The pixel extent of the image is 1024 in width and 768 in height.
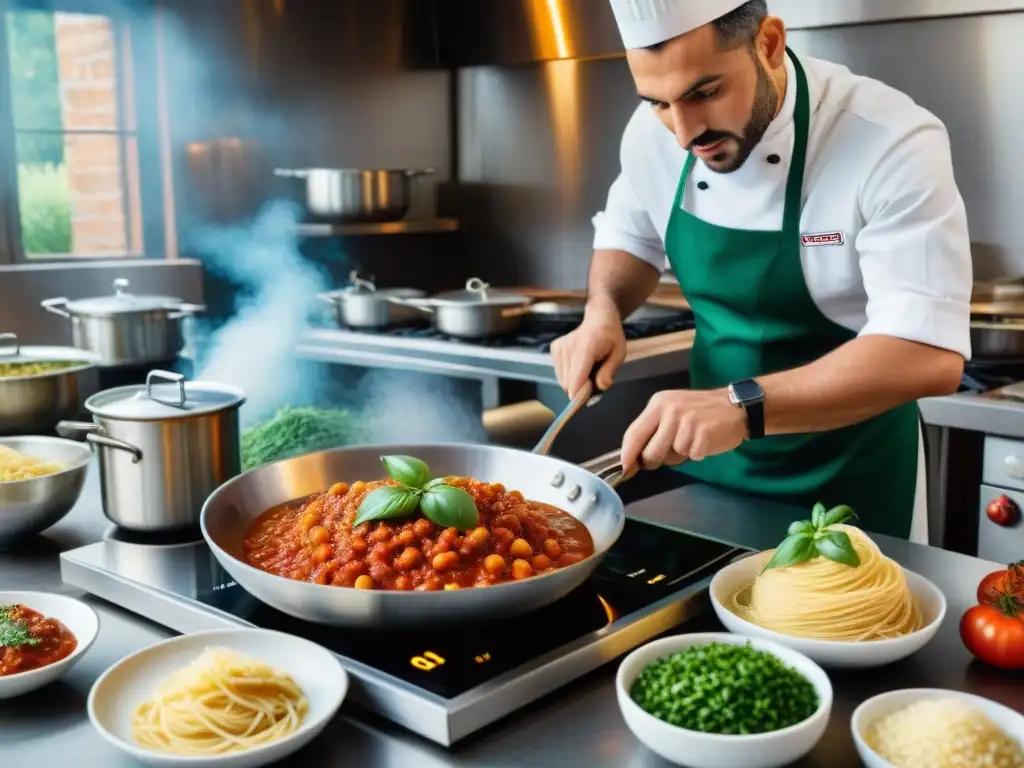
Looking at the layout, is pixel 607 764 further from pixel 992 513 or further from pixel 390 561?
pixel 992 513

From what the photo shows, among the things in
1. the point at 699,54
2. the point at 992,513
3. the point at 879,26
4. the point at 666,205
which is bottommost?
the point at 992,513

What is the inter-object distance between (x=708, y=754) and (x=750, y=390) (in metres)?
0.85

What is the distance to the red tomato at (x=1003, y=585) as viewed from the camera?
122 cm

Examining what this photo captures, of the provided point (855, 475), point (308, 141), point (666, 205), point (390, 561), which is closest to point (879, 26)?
point (666, 205)

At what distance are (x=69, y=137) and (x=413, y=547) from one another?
9.80 ft

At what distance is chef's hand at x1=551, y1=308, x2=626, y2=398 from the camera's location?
2018 mm

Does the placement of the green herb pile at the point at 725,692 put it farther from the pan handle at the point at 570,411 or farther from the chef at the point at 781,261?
the pan handle at the point at 570,411

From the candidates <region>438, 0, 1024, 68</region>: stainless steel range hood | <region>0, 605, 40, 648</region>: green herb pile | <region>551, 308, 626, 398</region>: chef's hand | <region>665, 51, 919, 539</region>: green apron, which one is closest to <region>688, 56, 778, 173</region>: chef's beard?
<region>665, 51, 919, 539</region>: green apron

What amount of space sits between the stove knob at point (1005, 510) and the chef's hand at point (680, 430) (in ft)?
4.39

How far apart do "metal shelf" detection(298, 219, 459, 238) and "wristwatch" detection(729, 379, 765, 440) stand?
8.47ft

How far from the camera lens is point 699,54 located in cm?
171

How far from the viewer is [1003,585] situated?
4.04 ft

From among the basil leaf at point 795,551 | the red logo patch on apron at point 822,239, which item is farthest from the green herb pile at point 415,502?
the red logo patch on apron at point 822,239

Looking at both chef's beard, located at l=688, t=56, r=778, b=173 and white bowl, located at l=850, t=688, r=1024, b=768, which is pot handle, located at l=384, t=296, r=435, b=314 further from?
white bowl, located at l=850, t=688, r=1024, b=768
